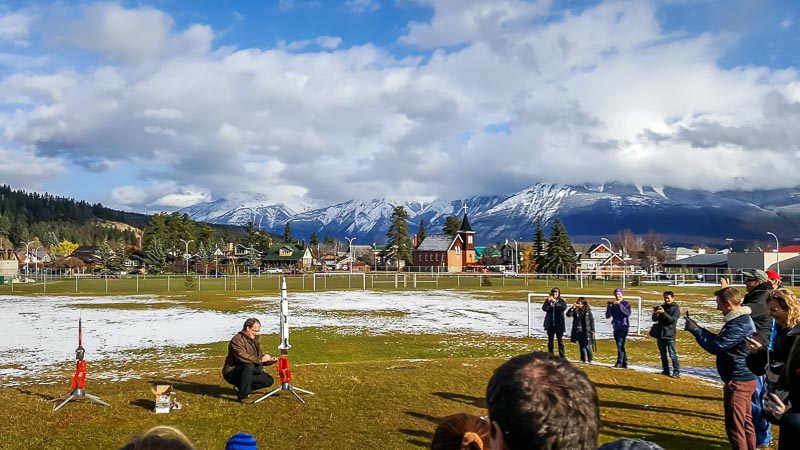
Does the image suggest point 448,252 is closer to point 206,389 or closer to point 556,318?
point 556,318

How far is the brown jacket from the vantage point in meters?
10.9

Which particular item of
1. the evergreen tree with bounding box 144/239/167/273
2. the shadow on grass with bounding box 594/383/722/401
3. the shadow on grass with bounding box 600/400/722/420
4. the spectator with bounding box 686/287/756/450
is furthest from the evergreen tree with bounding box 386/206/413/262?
the spectator with bounding box 686/287/756/450

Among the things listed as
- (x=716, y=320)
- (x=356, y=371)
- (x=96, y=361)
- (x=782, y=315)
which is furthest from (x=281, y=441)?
(x=716, y=320)

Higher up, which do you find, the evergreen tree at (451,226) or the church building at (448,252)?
the evergreen tree at (451,226)

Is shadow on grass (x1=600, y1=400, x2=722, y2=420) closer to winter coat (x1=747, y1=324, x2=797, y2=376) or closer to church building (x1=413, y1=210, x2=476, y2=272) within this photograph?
winter coat (x1=747, y1=324, x2=797, y2=376)

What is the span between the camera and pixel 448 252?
440 feet

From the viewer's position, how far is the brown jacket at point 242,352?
10.9m

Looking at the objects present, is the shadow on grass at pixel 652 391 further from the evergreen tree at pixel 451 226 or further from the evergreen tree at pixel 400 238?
the evergreen tree at pixel 451 226

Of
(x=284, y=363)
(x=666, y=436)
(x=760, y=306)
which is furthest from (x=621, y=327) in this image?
(x=284, y=363)

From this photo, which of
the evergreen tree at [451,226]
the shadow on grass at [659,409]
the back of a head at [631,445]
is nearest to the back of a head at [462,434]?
the back of a head at [631,445]

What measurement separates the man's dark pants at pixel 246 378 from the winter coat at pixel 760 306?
8172 millimetres

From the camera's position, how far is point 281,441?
28.8 ft

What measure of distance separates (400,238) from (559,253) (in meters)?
52.9

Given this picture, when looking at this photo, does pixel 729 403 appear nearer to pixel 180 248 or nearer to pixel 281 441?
pixel 281 441
